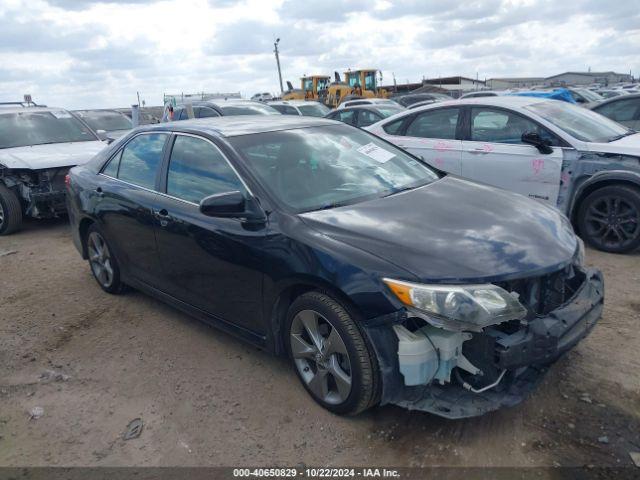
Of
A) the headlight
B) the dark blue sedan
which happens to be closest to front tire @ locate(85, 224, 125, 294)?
the dark blue sedan

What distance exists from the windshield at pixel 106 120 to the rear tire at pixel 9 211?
17.6ft

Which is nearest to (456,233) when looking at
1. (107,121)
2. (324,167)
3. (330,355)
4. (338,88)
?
(330,355)

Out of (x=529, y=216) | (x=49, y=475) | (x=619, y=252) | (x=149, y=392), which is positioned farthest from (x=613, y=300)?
(x=49, y=475)

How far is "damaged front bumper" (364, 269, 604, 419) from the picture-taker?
257 cm

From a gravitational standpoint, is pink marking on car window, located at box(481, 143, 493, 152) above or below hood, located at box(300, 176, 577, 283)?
below

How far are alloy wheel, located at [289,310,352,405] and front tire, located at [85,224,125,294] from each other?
2.33 m

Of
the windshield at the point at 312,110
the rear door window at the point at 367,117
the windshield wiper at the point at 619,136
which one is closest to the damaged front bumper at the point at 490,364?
the windshield wiper at the point at 619,136

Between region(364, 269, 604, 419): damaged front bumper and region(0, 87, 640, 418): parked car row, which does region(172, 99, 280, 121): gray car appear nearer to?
region(0, 87, 640, 418): parked car row

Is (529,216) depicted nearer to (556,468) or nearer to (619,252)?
(556,468)

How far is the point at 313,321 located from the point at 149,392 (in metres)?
1.26

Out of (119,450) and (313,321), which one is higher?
(313,321)

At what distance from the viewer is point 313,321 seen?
297cm

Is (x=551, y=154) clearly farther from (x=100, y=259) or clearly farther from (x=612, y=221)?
(x=100, y=259)

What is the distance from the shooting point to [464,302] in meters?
2.51
